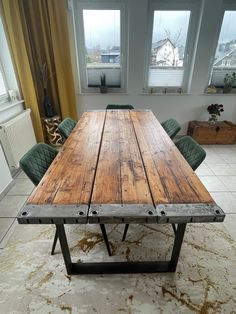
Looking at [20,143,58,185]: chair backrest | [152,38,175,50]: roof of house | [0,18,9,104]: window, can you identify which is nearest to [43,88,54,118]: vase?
[0,18,9,104]: window

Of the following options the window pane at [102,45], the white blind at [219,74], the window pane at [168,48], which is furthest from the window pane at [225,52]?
the window pane at [102,45]

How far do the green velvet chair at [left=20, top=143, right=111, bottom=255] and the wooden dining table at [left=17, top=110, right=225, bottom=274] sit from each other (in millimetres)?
159

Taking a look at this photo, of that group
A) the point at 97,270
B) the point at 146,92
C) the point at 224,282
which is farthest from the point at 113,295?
the point at 146,92

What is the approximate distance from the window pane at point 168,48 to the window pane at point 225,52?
59cm

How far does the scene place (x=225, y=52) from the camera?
321cm

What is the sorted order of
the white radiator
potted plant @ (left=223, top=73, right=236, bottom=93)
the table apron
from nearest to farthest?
the table apron → the white radiator → potted plant @ (left=223, top=73, right=236, bottom=93)

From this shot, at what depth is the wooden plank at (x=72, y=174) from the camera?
0.96 m

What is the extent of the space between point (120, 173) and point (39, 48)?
268 cm

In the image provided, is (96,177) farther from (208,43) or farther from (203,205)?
(208,43)

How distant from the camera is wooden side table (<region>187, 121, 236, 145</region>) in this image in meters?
3.27

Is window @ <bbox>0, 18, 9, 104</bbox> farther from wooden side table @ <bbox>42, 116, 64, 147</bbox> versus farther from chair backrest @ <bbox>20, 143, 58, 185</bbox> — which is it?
chair backrest @ <bbox>20, 143, 58, 185</bbox>

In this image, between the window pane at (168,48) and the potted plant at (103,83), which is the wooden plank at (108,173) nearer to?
the potted plant at (103,83)

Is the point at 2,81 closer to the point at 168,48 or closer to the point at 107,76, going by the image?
the point at 107,76

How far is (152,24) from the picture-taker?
3.00m
